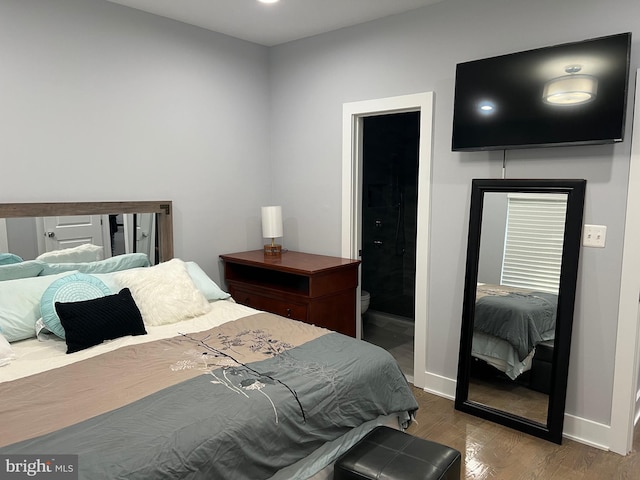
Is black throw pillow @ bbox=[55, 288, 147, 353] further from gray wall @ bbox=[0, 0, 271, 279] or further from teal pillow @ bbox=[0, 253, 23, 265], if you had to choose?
gray wall @ bbox=[0, 0, 271, 279]

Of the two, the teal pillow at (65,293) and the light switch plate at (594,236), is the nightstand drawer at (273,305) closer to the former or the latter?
the teal pillow at (65,293)

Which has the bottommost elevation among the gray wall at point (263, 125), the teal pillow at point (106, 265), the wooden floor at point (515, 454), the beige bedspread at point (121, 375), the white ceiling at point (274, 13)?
the wooden floor at point (515, 454)

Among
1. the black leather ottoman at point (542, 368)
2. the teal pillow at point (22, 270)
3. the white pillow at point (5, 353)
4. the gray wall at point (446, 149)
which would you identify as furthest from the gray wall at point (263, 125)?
the white pillow at point (5, 353)

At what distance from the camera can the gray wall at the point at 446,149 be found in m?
2.48

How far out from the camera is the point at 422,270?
321cm

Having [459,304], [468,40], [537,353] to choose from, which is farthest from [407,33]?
[537,353]

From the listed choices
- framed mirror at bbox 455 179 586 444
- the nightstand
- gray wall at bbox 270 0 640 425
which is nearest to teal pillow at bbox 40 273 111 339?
the nightstand

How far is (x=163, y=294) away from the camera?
2.76 m

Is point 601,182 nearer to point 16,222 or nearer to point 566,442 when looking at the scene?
point 566,442

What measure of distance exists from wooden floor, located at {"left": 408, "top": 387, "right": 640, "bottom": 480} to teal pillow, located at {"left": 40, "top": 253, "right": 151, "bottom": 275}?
6.88ft

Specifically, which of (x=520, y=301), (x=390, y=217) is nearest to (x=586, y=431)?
(x=520, y=301)

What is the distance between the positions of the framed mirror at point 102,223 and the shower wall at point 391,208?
2312mm

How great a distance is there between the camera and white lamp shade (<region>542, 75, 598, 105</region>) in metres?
2.36

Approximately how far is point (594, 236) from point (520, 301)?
1.80 feet
